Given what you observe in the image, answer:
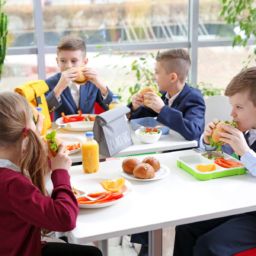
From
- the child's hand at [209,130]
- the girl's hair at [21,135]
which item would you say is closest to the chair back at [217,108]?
the child's hand at [209,130]

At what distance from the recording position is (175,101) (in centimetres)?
240

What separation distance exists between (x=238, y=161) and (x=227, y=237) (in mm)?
321

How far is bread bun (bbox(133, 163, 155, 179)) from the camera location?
1593 millimetres

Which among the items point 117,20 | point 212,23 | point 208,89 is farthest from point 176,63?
point 212,23

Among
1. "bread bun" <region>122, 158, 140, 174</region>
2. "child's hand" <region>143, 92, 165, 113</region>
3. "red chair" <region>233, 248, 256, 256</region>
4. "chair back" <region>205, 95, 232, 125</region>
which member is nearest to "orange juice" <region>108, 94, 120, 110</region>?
"child's hand" <region>143, 92, 165, 113</region>

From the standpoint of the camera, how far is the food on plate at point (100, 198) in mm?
1388

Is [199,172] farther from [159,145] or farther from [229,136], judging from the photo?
[159,145]

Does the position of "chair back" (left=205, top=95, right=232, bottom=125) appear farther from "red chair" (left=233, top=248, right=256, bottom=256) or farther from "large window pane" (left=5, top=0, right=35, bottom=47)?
"large window pane" (left=5, top=0, right=35, bottom=47)

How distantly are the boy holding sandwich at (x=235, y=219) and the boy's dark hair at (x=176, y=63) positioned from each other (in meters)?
0.64

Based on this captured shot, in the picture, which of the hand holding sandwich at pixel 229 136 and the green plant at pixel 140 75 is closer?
the hand holding sandwich at pixel 229 136

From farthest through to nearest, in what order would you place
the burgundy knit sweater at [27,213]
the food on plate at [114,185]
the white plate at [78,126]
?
the white plate at [78,126] → the food on plate at [114,185] → the burgundy knit sweater at [27,213]

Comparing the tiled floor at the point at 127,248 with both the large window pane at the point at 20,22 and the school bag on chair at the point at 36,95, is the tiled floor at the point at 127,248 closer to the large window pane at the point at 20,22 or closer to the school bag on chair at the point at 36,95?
the school bag on chair at the point at 36,95

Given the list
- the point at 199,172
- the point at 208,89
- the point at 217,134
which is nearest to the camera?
the point at 199,172

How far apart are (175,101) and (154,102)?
0.25 metres
